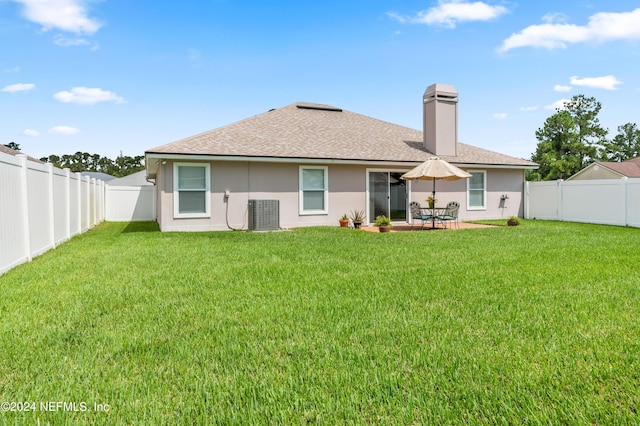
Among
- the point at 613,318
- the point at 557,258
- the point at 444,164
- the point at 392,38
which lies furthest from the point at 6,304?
the point at 392,38

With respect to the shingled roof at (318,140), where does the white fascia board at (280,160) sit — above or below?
below

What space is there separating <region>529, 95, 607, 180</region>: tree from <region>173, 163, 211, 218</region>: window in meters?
35.9

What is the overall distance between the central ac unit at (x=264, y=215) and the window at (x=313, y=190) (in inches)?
55.6

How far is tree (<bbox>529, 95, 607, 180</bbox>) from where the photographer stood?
38.6 metres

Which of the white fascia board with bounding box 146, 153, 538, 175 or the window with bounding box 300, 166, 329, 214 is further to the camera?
the window with bounding box 300, 166, 329, 214

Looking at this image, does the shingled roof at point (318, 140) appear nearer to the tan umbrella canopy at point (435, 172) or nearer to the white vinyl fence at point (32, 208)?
the tan umbrella canopy at point (435, 172)

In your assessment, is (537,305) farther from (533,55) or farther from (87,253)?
(533,55)

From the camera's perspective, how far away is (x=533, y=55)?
1873 centimetres

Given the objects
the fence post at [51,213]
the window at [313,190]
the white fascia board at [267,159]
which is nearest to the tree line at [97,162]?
the white fascia board at [267,159]

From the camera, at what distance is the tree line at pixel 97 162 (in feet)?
243

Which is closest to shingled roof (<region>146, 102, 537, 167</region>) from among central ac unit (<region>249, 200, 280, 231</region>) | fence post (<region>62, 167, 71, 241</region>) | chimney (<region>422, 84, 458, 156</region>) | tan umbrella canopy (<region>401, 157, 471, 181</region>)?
chimney (<region>422, 84, 458, 156</region>)

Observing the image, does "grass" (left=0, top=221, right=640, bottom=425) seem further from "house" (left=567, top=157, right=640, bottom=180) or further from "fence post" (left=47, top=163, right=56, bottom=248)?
"house" (left=567, top=157, right=640, bottom=180)

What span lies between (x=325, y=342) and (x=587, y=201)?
16510 mm

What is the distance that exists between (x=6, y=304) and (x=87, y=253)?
4.03 m
